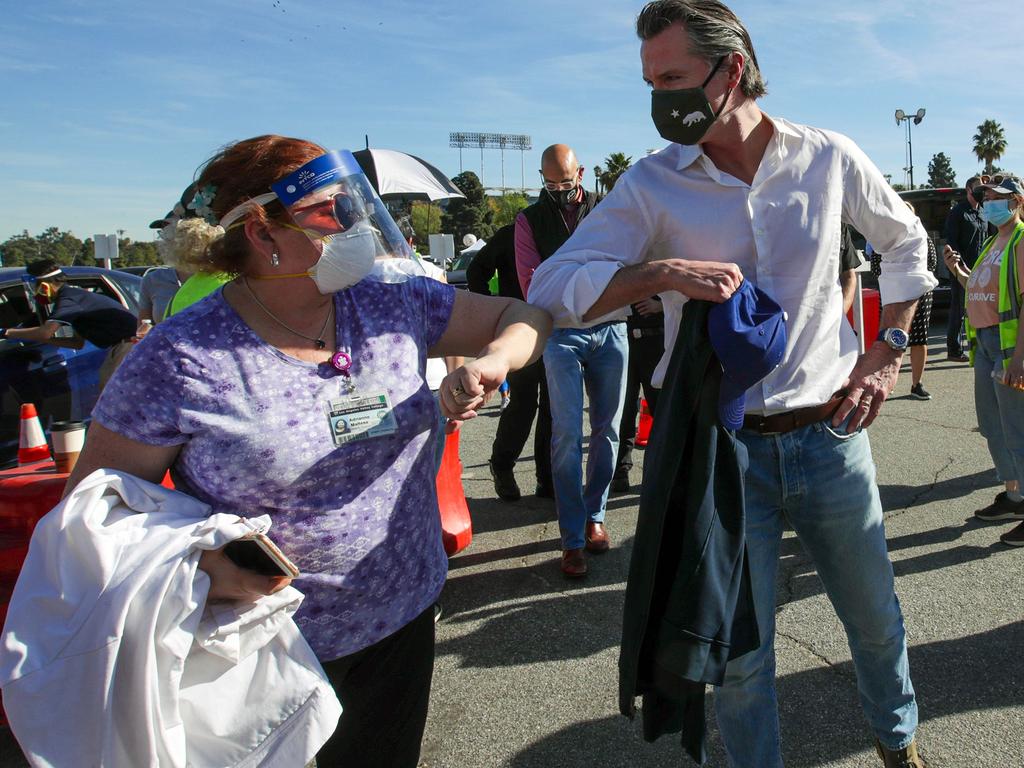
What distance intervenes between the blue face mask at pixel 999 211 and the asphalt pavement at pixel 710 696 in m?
1.69

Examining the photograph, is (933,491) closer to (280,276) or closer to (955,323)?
(280,276)

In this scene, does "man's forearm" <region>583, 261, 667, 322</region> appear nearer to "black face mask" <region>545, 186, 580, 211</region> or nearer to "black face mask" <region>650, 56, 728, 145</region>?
"black face mask" <region>650, 56, 728, 145</region>

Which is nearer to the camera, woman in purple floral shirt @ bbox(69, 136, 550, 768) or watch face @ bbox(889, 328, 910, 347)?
woman in purple floral shirt @ bbox(69, 136, 550, 768)

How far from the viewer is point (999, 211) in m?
4.69

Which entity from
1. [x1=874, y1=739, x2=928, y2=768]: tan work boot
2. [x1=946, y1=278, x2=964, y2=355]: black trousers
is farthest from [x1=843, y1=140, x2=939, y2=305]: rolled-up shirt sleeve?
[x1=946, y1=278, x2=964, y2=355]: black trousers

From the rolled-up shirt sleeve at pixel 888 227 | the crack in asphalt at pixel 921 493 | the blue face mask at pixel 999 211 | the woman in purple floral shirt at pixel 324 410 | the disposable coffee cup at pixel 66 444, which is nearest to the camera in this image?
the woman in purple floral shirt at pixel 324 410

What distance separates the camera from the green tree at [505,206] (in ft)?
220

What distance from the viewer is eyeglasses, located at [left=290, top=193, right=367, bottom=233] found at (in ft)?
5.93

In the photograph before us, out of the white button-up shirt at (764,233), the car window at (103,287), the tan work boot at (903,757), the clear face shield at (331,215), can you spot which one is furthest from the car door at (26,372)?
the tan work boot at (903,757)

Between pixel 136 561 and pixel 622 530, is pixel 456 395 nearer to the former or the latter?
pixel 136 561

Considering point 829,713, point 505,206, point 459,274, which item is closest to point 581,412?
point 829,713

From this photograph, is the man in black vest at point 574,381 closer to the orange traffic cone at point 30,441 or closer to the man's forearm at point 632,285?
the man's forearm at point 632,285

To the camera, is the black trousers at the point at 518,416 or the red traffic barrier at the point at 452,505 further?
the black trousers at the point at 518,416

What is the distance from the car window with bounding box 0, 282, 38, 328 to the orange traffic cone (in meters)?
3.71
